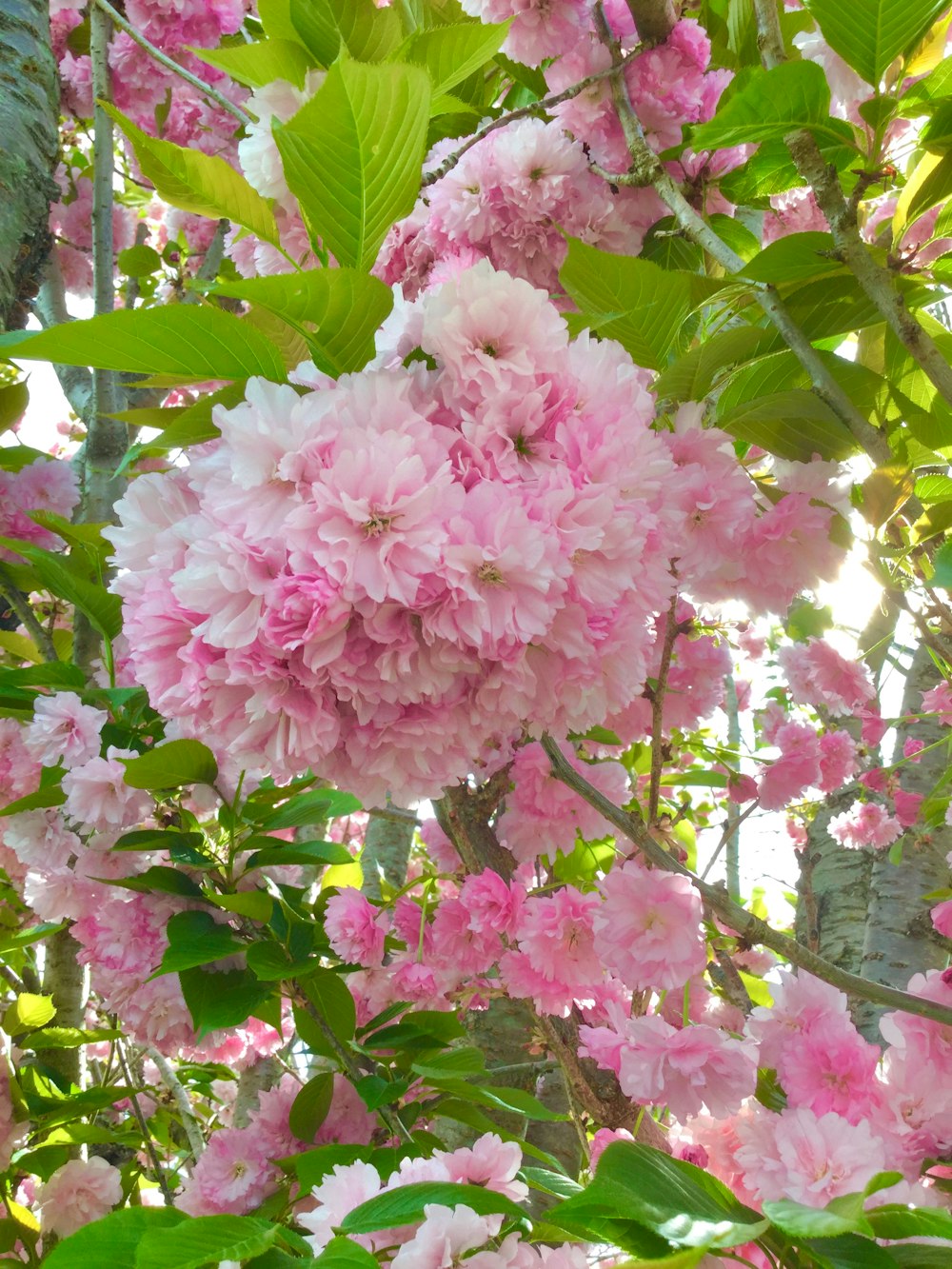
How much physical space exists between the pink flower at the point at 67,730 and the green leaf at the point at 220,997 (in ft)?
1.08

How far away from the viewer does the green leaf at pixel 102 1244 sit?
0.69 m

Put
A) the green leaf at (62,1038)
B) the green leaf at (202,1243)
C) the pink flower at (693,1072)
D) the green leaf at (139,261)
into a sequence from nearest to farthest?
the green leaf at (202,1243) → the pink flower at (693,1072) → the green leaf at (62,1038) → the green leaf at (139,261)

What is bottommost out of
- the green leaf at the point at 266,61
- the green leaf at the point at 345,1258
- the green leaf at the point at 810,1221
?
the green leaf at the point at 345,1258

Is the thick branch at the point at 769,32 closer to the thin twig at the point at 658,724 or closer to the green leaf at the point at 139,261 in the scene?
the thin twig at the point at 658,724

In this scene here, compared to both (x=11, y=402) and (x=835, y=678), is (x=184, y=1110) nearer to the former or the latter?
(x=11, y=402)

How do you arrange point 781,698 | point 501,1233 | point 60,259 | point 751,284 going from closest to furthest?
point 501,1233
point 751,284
point 60,259
point 781,698

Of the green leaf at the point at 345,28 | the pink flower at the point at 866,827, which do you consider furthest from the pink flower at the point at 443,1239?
the pink flower at the point at 866,827

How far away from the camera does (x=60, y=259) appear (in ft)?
9.64

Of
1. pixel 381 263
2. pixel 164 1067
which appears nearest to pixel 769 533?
pixel 381 263

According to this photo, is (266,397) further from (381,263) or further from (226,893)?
(226,893)

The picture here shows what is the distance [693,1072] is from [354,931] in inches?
25.5

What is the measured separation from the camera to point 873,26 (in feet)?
2.97

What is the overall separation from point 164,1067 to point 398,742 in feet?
5.12

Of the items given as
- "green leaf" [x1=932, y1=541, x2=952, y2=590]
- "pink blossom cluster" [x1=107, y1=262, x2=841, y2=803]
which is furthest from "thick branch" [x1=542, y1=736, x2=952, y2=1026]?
"green leaf" [x1=932, y1=541, x2=952, y2=590]
